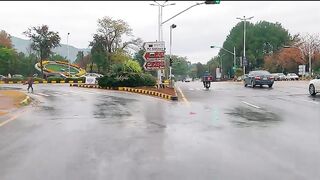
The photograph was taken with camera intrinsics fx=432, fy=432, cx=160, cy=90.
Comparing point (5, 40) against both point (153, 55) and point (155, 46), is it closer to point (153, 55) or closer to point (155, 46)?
point (153, 55)

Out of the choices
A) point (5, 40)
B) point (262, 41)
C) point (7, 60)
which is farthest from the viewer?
point (5, 40)

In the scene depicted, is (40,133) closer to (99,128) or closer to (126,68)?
(99,128)

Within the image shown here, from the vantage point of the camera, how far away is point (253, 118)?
46.6 ft

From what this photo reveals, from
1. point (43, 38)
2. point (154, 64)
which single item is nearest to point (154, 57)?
point (154, 64)

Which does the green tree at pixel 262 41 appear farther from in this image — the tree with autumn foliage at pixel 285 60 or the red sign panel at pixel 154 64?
the red sign panel at pixel 154 64

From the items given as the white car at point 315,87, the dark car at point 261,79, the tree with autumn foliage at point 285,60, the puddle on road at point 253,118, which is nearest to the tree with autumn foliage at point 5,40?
the tree with autumn foliage at point 285,60

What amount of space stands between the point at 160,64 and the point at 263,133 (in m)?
19.2

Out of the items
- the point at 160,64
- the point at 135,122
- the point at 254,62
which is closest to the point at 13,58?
the point at 254,62

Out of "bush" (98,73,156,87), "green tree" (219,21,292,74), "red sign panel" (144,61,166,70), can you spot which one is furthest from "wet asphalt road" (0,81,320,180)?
"green tree" (219,21,292,74)

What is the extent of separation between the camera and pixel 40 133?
11133 millimetres

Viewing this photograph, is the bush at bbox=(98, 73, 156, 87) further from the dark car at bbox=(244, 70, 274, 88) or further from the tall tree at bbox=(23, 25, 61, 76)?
the tall tree at bbox=(23, 25, 61, 76)

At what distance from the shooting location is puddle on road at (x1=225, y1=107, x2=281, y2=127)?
1278 cm

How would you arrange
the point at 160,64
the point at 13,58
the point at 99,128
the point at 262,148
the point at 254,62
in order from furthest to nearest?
the point at 254,62, the point at 13,58, the point at 160,64, the point at 99,128, the point at 262,148

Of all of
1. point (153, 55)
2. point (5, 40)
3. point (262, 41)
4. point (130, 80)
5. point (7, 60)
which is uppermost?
point (5, 40)
